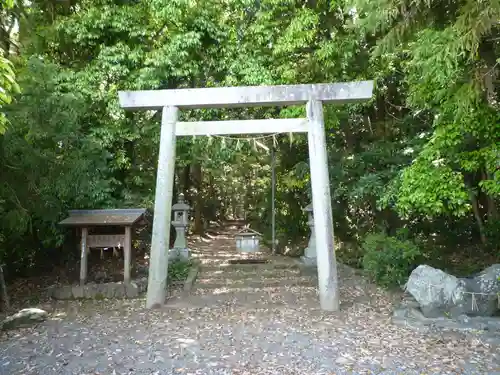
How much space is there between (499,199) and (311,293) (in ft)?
20.3

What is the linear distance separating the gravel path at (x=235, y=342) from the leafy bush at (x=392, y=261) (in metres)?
0.63

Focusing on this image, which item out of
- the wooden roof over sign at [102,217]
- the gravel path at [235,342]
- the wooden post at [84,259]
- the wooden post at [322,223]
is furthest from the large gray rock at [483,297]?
the wooden post at [84,259]

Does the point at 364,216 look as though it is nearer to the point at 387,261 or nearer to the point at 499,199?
the point at 499,199

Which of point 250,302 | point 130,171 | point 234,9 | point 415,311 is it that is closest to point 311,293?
point 250,302

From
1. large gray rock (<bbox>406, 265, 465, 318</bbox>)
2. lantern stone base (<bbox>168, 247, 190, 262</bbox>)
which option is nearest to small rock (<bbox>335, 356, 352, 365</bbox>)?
large gray rock (<bbox>406, 265, 465, 318</bbox>)

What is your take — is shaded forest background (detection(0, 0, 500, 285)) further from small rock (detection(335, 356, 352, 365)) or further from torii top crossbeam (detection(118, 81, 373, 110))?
small rock (detection(335, 356, 352, 365))

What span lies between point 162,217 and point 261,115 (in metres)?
4.98

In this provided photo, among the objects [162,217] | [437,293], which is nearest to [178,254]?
[162,217]

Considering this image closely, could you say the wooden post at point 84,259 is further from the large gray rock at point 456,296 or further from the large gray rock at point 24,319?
the large gray rock at point 456,296

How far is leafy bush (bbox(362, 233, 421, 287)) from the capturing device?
7785mm

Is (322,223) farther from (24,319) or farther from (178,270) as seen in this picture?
(24,319)

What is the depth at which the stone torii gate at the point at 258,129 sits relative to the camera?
6754 mm

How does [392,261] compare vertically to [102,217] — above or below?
below

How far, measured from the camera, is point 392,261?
7887 mm
